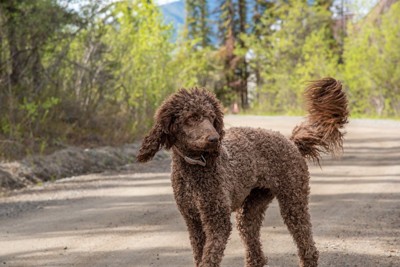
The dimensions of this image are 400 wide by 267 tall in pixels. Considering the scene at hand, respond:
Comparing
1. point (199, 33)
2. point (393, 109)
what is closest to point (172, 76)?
point (393, 109)

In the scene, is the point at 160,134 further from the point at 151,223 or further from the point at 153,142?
the point at 151,223

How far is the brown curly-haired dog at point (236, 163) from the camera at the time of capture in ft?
16.5

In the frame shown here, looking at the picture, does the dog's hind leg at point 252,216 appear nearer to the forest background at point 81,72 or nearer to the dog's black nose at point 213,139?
the forest background at point 81,72

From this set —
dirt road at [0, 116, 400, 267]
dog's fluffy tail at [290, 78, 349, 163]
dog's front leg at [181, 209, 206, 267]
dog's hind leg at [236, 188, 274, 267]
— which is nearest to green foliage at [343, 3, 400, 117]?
dirt road at [0, 116, 400, 267]

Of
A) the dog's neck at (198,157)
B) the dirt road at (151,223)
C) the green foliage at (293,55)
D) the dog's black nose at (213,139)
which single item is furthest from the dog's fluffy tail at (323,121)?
the green foliage at (293,55)

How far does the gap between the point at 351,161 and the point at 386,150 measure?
2.57 meters

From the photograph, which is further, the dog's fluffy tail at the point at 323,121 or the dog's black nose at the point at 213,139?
the dog's fluffy tail at the point at 323,121

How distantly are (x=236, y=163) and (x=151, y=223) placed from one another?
3.87 meters

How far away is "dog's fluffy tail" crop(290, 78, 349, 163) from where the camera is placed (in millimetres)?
6445

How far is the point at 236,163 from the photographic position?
215 inches

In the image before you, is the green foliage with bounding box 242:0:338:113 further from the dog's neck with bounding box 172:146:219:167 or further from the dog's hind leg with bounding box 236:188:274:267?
the dog's neck with bounding box 172:146:219:167

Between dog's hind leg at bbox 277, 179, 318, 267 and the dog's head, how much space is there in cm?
110

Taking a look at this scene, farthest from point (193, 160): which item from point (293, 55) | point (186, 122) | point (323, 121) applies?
point (293, 55)

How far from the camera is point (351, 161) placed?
15594 millimetres
